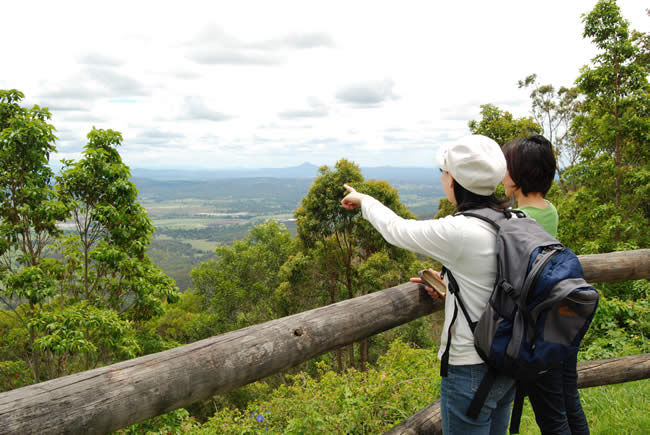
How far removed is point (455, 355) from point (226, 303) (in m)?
25.5

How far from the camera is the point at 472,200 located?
166 cm

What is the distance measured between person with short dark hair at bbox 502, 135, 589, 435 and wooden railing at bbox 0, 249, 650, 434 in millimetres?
807

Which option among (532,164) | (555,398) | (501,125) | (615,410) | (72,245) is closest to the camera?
(555,398)

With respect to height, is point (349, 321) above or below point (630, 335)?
above

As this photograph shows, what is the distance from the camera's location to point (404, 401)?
3557 millimetres

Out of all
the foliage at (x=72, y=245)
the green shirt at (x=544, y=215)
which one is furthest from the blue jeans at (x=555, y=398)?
the foliage at (x=72, y=245)

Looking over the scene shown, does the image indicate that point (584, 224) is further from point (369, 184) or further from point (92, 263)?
point (92, 263)

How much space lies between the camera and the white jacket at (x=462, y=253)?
1525mm

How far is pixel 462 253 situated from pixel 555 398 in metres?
1.00

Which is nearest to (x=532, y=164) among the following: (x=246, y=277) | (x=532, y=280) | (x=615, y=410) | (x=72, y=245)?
(x=532, y=280)

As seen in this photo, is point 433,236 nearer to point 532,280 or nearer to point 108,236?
point 532,280

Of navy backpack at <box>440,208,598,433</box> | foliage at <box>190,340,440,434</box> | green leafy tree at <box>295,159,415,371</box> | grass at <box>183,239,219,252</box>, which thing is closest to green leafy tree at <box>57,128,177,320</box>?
green leafy tree at <box>295,159,415,371</box>

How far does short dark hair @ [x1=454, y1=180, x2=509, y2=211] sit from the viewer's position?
1640 mm

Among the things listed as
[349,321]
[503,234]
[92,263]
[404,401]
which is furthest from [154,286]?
[503,234]
